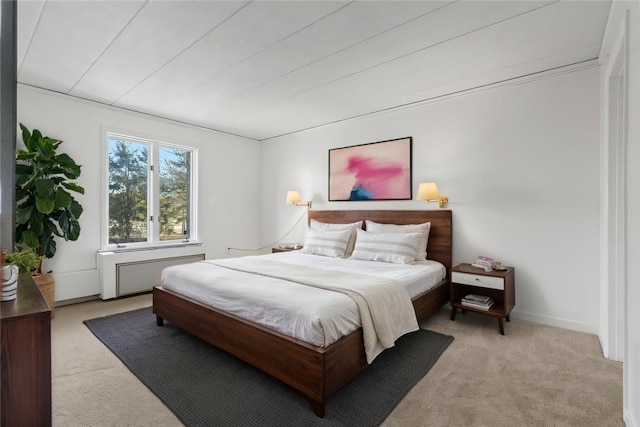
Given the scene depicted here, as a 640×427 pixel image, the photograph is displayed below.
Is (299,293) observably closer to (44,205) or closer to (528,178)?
(528,178)

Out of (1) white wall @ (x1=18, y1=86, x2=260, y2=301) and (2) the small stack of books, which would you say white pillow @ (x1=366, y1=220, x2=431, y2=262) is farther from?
(1) white wall @ (x1=18, y1=86, x2=260, y2=301)

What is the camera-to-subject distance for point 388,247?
11.2ft

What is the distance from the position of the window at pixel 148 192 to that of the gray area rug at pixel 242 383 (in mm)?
1791

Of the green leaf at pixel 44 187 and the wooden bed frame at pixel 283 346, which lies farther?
the green leaf at pixel 44 187

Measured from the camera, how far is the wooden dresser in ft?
3.85

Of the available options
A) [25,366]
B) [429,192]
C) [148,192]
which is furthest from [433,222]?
[148,192]

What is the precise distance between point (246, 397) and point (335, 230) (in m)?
2.44

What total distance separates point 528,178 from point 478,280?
3.77 ft

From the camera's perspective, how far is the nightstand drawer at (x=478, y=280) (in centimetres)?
280

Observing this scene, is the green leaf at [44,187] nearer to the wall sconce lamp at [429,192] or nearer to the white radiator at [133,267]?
the white radiator at [133,267]

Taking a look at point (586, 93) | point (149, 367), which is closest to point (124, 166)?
point (149, 367)

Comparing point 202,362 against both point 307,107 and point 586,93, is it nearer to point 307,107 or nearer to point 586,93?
point 307,107

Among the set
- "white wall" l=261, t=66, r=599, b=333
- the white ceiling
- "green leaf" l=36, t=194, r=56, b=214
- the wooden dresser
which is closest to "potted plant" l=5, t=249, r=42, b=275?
the wooden dresser

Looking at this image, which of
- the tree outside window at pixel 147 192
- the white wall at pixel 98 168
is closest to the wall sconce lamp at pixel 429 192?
the white wall at pixel 98 168
